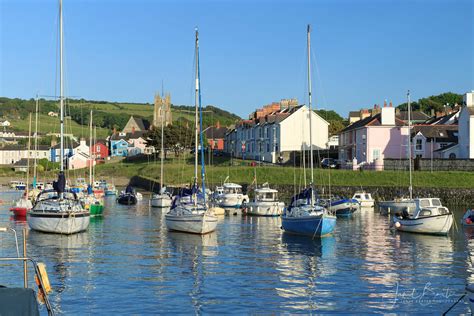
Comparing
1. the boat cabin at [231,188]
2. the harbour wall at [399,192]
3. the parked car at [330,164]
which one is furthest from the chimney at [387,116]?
the boat cabin at [231,188]

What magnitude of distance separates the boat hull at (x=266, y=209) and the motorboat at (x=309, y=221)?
48.8ft

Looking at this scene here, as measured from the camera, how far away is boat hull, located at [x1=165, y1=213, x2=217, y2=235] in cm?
4559

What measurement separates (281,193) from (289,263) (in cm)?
5143

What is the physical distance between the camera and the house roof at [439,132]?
95.9 m

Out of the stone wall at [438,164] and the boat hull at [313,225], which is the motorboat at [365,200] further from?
the boat hull at [313,225]

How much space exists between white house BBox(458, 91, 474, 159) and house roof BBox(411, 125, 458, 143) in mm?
4968

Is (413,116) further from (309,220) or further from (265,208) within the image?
(309,220)

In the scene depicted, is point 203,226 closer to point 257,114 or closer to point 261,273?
point 261,273

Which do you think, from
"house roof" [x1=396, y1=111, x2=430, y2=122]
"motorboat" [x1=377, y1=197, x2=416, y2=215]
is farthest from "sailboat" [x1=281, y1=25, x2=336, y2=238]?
"house roof" [x1=396, y1=111, x2=430, y2=122]

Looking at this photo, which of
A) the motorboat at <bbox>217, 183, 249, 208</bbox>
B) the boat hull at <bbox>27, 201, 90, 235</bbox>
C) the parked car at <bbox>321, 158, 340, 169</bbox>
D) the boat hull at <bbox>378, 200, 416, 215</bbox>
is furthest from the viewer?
the parked car at <bbox>321, 158, 340, 169</bbox>

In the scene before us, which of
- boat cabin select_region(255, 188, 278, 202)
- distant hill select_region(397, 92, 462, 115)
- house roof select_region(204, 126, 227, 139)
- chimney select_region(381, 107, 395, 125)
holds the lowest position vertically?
boat cabin select_region(255, 188, 278, 202)

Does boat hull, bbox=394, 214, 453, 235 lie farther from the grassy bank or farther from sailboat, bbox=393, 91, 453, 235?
the grassy bank

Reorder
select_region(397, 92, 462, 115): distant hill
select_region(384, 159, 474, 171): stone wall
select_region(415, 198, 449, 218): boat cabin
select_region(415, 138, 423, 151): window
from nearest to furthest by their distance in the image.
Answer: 1. select_region(415, 198, 449, 218): boat cabin
2. select_region(384, 159, 474, 171): stone wall
3. select_region(415, 138, 423, 151): window
4. select_region(397, 92, 462, 115): distant hill

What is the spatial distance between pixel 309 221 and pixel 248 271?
44.5 feet
